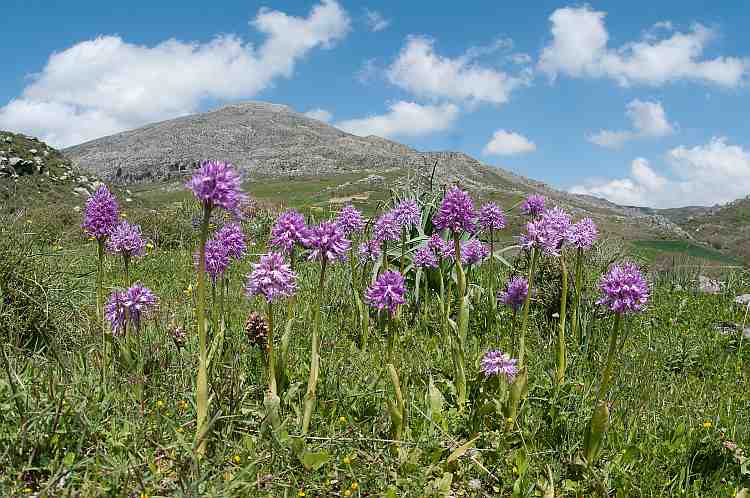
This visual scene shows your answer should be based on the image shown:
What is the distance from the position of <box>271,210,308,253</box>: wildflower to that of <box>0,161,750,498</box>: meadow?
2 cm

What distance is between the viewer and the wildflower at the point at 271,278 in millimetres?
2602

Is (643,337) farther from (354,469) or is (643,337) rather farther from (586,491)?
(354,469)

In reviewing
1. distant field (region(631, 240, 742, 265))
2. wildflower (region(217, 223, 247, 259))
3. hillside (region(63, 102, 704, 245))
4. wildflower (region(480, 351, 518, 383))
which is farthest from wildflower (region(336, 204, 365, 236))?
hillside (region(63, 102, 704, 245))

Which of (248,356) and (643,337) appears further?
(643,337)

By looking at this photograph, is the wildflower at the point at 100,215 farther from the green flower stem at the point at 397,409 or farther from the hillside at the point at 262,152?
the hillside at the point at 262,152

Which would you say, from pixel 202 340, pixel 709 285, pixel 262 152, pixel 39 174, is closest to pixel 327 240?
pixel 202 340

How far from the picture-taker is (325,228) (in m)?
2.84

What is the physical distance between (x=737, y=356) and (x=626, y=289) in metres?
3.00

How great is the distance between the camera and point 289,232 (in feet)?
9.52

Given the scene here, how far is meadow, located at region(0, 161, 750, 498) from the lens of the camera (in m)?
2.47

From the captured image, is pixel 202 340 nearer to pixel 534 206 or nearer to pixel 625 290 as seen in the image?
pixel 625 290

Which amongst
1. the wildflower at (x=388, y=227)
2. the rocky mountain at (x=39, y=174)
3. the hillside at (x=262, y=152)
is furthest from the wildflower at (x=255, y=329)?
the hillside at (x=262, y=152)

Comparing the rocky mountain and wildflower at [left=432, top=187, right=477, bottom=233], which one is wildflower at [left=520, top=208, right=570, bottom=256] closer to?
wildflower at [left=432, top=187, right=477, bottom=233]

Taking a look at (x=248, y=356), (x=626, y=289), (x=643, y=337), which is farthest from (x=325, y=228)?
(x=643, y=337)
